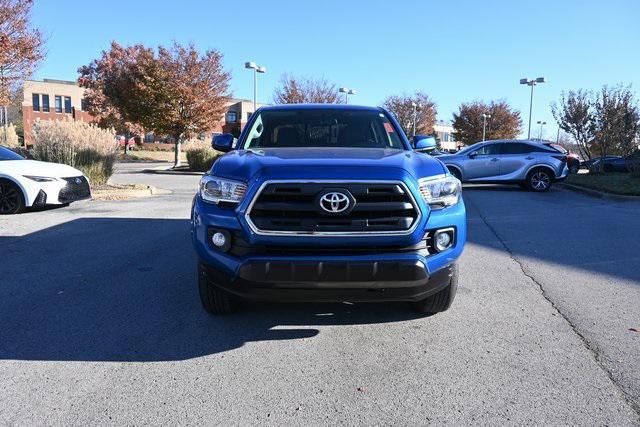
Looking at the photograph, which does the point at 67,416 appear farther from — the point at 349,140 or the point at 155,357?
the point at 349,140

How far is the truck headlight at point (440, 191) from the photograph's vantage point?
363 cm

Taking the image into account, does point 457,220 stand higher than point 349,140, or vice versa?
point 349,140

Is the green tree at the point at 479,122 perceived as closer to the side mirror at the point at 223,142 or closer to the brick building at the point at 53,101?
the brick building at the point at 53,101

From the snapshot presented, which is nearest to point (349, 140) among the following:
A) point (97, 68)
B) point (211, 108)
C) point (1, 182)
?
point (1, 182)

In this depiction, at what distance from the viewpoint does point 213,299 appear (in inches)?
160

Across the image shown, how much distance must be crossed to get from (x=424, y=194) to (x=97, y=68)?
154 feet

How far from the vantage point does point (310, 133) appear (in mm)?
5227

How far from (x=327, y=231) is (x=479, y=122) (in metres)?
56.4

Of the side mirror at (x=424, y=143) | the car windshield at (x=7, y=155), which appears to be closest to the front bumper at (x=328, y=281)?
the side mirror at (x=424, y=143)

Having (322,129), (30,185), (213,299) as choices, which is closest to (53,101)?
(30,185)

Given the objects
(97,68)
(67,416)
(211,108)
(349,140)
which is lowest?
(67,416)

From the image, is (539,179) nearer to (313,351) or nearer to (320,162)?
(320,162)

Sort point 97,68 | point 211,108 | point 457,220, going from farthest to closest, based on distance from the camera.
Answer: point 97,68, point 211,108, point 457,220

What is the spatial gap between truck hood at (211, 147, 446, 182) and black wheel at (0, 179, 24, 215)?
287 inches
